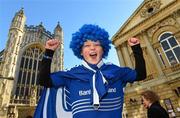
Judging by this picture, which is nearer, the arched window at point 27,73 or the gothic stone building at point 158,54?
the gothic stone building at point 158,54

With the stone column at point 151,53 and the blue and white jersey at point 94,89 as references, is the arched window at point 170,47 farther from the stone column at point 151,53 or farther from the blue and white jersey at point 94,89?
the blue and white jersey at point 94,89

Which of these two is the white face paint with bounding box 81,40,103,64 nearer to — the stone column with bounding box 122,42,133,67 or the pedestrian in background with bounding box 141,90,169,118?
the pedestrian in background with bounding box 141,90,169,118

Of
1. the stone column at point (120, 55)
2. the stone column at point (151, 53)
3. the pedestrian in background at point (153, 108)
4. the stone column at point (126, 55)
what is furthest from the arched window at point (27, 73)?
the pedestrian in background at point (153, 108)

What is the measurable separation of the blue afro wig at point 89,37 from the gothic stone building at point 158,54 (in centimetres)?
1160

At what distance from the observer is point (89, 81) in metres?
2.25

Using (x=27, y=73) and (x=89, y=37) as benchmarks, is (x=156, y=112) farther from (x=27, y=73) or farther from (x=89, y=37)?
(x=27, y=73)

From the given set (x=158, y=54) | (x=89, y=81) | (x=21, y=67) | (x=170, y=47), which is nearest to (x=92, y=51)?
(x=89, y=81)

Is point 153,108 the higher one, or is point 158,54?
point 158,54

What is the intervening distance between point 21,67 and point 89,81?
3129cm

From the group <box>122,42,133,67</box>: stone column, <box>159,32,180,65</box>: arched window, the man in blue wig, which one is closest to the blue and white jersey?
the man in blue wig

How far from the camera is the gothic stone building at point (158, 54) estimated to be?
13.3m

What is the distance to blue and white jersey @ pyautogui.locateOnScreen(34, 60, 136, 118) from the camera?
2.05m

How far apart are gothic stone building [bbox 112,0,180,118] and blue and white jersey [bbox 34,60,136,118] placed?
11741 millimetres

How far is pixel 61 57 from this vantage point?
34.2 m
